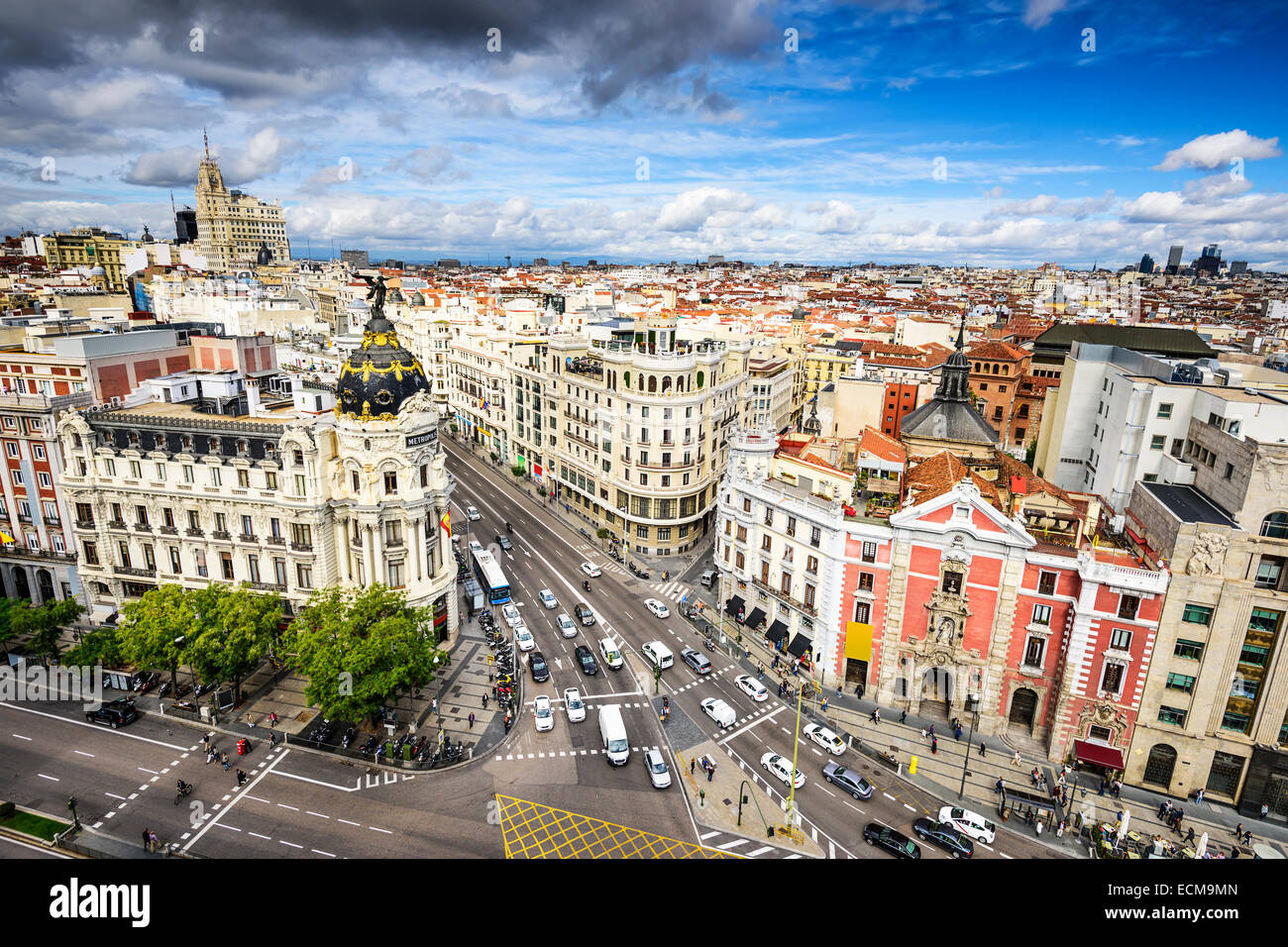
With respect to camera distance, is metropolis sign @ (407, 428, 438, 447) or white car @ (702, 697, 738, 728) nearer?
white car @ (702, 697, 738, 728)

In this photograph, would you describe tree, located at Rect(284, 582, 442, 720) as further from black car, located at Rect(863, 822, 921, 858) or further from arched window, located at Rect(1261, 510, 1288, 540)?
arched window, located at Rect(1261, 510, 1288, 540)

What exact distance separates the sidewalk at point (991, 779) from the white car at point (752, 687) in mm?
2231

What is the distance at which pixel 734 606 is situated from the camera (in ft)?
255

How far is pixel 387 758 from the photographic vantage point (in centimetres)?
5478

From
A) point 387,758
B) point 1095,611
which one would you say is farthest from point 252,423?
point 1095,611

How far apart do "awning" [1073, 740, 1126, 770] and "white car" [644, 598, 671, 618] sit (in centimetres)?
4013

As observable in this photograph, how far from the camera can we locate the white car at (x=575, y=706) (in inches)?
2375

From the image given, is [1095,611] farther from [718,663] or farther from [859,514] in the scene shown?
[718,663]

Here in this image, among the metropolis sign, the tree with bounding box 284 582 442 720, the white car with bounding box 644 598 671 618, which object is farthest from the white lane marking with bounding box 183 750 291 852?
the white car with bounding box 644 598 671 618

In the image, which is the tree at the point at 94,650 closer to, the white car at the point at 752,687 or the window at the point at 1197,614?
the white car at the point at 752,687

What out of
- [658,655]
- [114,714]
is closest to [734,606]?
[658,655]

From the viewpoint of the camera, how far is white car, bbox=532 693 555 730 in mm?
59281

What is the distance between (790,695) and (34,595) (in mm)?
79392
